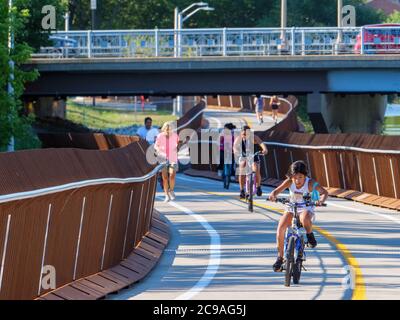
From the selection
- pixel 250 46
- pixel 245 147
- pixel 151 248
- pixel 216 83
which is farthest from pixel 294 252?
pixel 216 83

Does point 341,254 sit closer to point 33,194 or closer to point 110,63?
point 33,194

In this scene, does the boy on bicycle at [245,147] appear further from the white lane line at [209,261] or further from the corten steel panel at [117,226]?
the corten steel panel at [117,226]

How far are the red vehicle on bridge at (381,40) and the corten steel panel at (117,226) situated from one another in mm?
40724

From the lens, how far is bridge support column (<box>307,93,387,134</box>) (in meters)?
68.8

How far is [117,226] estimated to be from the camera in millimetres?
19219

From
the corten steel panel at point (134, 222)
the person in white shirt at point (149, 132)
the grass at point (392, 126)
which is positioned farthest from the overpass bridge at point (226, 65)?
the corten steel panel at point (134, 222)

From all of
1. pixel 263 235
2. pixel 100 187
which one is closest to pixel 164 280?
pixel 100 187

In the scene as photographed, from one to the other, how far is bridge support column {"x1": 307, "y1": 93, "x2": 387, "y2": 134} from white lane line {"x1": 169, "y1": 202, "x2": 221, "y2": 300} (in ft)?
128

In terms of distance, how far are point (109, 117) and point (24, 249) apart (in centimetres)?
8555

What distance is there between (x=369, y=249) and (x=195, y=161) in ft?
93.2

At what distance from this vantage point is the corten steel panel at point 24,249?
1381 centimetres
